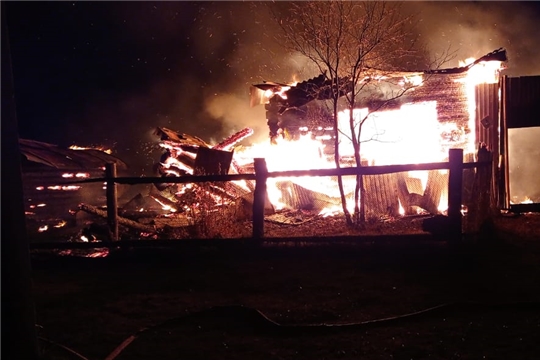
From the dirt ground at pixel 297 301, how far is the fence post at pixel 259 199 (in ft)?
1.15

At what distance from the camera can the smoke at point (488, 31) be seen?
21.8 meters

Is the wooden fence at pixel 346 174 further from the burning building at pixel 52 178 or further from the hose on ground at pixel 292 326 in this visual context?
the burning building at pixel 52 178

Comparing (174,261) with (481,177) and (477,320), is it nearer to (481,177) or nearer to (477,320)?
(477,320)

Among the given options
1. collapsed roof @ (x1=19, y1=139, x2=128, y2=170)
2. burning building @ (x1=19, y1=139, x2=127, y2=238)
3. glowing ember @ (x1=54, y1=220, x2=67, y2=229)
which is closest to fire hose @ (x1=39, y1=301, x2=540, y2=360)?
glowing ember @ (x1=54, y1=220, x2=67, y2=229)

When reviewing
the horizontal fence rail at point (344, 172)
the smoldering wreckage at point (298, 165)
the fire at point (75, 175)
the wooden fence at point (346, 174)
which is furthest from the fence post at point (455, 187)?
the fire at point (75, 175)

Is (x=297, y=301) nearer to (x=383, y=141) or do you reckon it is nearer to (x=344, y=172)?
(x=344, y=172)

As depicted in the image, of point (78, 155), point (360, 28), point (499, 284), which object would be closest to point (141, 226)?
point (360, 28)

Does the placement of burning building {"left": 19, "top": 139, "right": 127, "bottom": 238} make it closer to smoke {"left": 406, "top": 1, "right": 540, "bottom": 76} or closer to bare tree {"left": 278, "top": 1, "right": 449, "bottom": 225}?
bare tree {"left": 278, "top": 1, "right": 449, "bottom": 225}

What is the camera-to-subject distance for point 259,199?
7.50 metres

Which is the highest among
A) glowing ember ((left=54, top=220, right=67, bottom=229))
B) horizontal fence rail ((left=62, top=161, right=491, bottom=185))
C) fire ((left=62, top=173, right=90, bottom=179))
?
horizontal fence rail ((left=62, top=161, right=491, bottom=185))

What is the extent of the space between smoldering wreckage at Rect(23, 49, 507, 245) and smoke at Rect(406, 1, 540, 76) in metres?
8.81

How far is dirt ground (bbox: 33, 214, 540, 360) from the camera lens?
3.79 m

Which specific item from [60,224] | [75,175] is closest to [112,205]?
[60,224]

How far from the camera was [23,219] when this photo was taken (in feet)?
7.18
